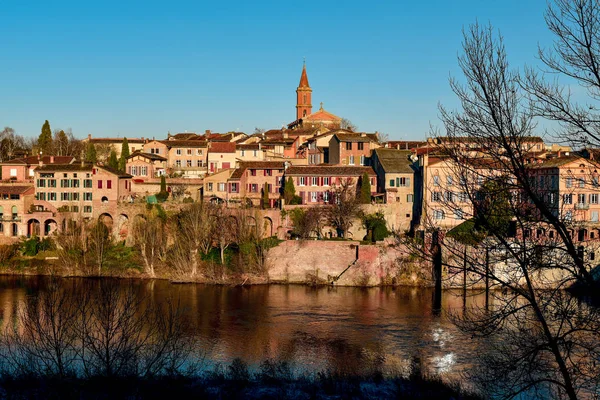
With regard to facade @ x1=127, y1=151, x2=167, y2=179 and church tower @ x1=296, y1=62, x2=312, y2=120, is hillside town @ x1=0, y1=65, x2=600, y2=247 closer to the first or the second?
facade @ x1=127, y1=151, x2=167, y2=179

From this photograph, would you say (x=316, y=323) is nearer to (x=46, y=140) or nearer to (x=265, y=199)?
(x=265, y=199)

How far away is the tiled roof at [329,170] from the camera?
149ft

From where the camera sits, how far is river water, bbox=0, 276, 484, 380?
2445cm

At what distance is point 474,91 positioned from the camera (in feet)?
32.6

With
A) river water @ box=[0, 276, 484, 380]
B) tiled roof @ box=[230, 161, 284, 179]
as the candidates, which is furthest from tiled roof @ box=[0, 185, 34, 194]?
tiled roof @ box=[230, 161, 284, 179]

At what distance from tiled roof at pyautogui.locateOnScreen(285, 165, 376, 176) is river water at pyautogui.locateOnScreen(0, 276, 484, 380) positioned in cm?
1011

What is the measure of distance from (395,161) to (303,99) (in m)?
42.9

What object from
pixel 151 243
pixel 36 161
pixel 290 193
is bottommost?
pixel 151 243

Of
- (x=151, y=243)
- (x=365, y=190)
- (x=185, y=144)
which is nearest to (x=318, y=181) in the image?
(x=365, y=190)

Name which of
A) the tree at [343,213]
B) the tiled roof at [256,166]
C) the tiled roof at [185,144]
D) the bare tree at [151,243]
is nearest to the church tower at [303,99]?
the tiled roof at [185,144]

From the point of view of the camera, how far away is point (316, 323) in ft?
97.1

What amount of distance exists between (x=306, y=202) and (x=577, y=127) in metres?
35.8

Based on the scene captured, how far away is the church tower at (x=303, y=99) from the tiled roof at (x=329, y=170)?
40.7m

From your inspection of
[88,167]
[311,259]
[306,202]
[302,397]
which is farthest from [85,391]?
[88,167]
